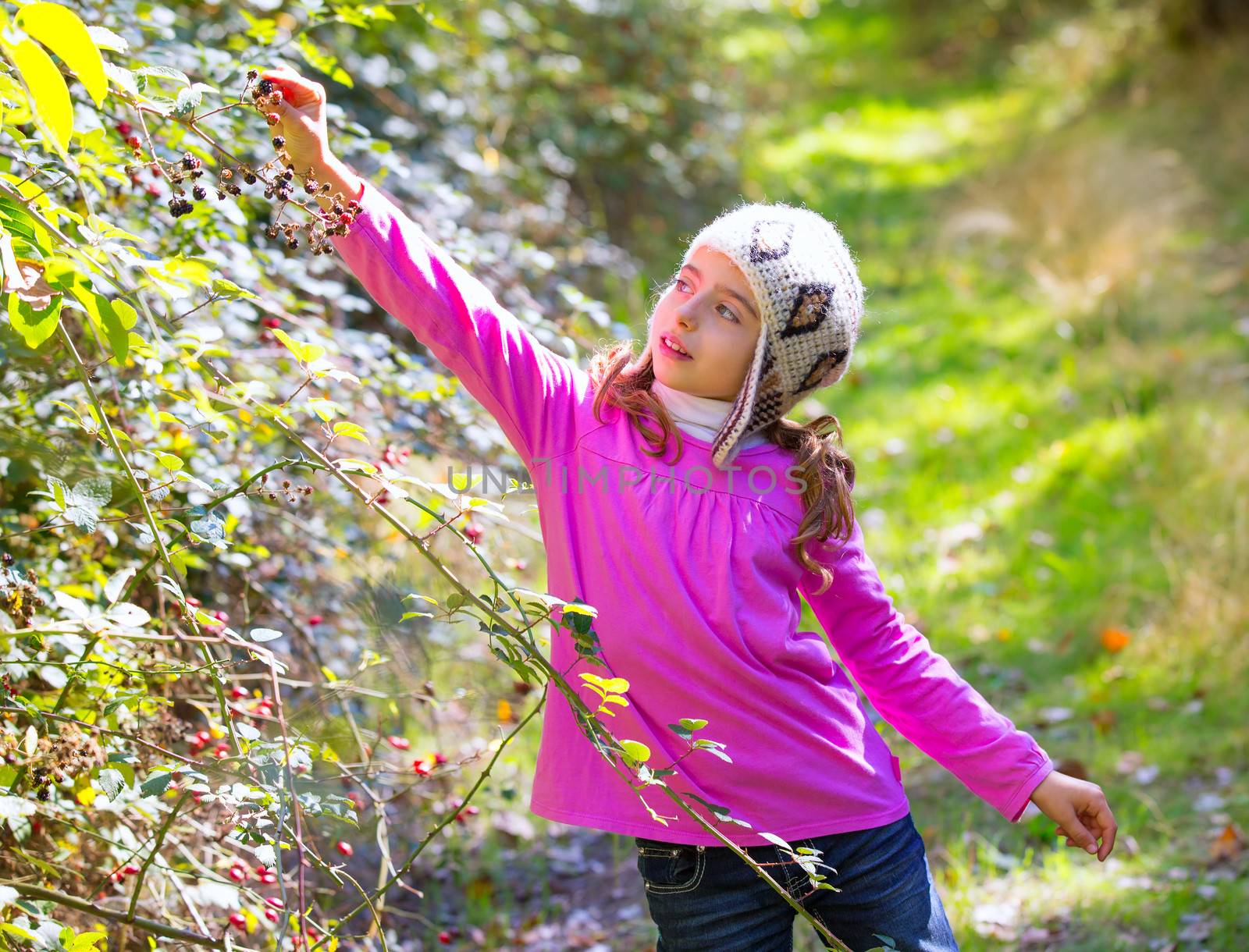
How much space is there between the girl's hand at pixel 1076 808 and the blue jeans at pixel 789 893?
0.68ft

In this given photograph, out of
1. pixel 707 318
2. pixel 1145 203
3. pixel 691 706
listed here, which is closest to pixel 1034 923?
pixel 691 706

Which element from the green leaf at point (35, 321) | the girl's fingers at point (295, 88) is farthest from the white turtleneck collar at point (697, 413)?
the green leaf at point (35, 321)

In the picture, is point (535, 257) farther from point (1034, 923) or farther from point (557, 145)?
point (557, 145)

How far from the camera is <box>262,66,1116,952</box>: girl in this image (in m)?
1.75

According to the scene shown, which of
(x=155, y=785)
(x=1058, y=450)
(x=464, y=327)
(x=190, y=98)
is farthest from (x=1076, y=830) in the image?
(x=1058, y=450)

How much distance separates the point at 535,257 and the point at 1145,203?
17.0 feet

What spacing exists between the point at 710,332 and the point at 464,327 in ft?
1.16

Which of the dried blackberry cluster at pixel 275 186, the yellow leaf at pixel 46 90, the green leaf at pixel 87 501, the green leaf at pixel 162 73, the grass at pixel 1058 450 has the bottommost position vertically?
the grass at pixel 1058 450

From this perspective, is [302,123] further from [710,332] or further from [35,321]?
[710,332]

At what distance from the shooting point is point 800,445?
1.91 meters

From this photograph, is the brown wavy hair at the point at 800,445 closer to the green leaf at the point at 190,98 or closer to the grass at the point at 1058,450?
the grass at the point at 1058,450

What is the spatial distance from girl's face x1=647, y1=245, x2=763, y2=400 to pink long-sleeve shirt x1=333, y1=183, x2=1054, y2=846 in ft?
0.32

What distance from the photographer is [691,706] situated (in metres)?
1.75

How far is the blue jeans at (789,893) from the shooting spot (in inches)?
69.7
